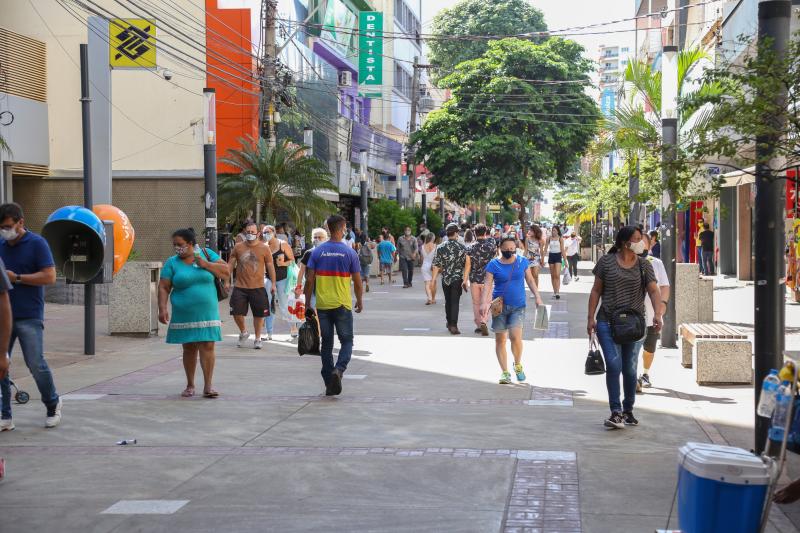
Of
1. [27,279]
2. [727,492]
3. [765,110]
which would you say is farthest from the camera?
[27,279]

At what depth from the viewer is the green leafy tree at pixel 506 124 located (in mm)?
44688

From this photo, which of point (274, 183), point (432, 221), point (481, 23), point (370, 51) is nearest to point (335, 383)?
point (274, 183)

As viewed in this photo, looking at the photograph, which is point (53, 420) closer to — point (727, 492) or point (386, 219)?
point (727, 492)

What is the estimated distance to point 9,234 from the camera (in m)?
8.64

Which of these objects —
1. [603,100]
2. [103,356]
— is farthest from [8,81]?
[603,100]

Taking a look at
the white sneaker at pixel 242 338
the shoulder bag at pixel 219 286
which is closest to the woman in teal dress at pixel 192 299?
the shoulder bag at pixel 219 286

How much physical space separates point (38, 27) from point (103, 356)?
17.7 metres

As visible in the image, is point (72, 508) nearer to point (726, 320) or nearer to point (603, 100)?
point (726, 320)

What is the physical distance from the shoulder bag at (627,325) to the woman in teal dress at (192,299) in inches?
156

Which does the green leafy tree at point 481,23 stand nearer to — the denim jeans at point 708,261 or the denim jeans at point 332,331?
the denim jeans at point 708,261

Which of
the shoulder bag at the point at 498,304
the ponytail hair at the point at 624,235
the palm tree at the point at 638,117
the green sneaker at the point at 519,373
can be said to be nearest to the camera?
the ponytail hair at the point at 624,235

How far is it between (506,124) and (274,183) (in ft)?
61.7

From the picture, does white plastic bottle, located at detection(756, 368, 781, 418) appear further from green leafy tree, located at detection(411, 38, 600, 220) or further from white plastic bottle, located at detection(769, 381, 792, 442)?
green leafy tree, located at detection(411, 38, 600, 220)

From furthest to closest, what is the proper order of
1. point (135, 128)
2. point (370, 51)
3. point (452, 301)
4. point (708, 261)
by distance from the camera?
point (370, 51) < point (708, 261) < point (135, 128) < point (452, 301)
